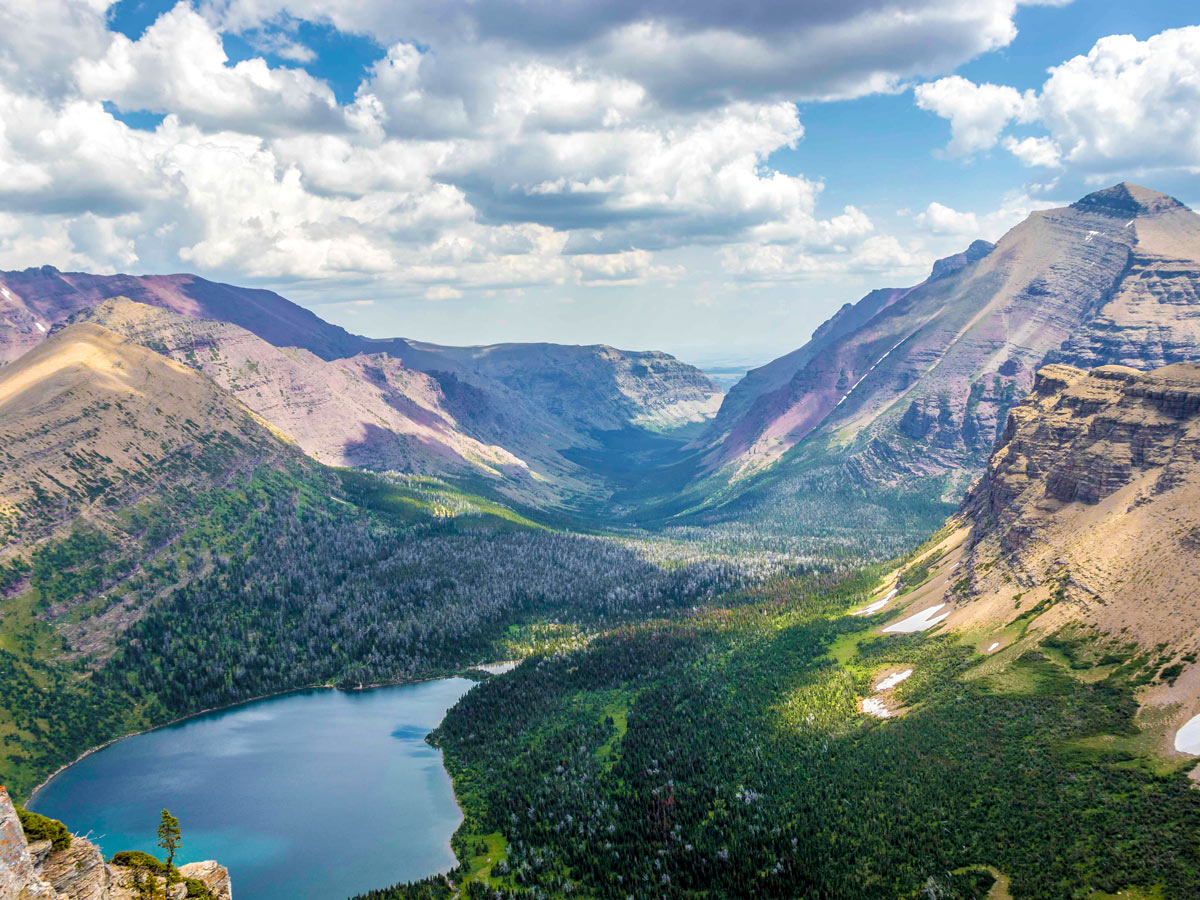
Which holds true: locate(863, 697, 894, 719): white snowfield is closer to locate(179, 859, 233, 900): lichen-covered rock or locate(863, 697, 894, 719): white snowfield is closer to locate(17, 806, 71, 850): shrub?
locate(179, 859, 233, 900): lichen-covered rock

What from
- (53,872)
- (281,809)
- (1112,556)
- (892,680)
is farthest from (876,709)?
(53,872)

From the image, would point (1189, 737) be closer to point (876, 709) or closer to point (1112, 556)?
point (1112, 556)

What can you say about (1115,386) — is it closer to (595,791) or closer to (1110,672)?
(1110,672)

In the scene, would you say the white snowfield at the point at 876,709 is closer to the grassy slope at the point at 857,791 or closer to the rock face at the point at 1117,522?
the grassy slope at the point at 857,791

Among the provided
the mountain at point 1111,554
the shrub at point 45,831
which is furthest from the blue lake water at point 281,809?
the mountain at point 1111,554

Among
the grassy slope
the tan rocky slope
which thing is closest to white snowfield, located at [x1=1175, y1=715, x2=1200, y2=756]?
the tan rocky slope
